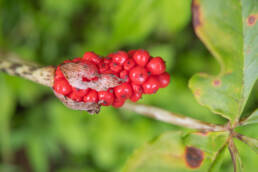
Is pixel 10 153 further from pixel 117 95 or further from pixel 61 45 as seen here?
pixel 117 95

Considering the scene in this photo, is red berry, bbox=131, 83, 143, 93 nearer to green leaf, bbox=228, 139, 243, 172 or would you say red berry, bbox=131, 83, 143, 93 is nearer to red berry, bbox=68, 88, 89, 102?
red berry, bbox=68, 88, 89, 102

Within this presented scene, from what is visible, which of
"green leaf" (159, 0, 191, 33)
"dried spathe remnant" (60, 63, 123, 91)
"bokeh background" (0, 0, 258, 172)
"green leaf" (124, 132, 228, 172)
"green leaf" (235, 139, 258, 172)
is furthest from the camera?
"bokeh background" (0, 0, 258, 172)

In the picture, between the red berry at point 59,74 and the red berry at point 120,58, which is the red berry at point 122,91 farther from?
the red berry at point 59,74

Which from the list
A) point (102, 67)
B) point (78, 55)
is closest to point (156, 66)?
point (102, 67)

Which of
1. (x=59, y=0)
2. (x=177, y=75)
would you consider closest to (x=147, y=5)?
(x=177, y=75)

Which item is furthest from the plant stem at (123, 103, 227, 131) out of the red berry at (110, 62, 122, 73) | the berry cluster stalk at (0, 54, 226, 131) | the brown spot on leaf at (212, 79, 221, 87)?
the red berry at (110, 62, 122, 73)

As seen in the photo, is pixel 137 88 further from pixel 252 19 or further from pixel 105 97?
pixel 252 19

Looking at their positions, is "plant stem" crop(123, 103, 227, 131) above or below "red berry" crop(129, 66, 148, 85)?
below
